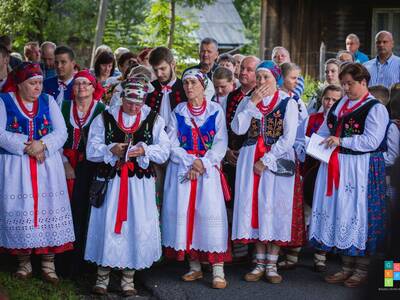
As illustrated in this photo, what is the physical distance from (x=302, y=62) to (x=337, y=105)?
50.2 ft

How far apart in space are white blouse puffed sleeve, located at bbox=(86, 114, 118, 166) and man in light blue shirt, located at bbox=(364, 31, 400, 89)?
5278mm

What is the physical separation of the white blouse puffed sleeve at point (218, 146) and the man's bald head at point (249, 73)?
0.65m

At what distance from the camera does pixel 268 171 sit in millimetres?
6312

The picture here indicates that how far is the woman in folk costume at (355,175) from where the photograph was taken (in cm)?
607

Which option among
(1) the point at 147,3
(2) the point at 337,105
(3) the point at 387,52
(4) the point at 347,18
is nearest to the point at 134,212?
(2) the point at 337,105

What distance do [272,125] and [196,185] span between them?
819 mm

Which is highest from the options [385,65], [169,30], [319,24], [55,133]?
[319,24]

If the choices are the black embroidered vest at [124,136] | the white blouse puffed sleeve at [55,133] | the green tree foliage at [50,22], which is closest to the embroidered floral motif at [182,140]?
the black embroidered vest at [124,136]

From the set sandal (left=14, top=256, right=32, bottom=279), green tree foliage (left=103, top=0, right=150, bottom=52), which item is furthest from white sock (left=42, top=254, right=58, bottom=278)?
green tree foliage (left=103, top=0, right=150, bottom=52)

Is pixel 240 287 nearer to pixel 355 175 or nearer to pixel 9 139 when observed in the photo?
pixel 355 175

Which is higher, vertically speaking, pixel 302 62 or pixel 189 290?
pixel 302 62

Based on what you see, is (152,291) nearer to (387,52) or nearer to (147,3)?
(387,52)

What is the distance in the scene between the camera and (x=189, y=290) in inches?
244

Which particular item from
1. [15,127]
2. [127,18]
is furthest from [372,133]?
[127,18]
